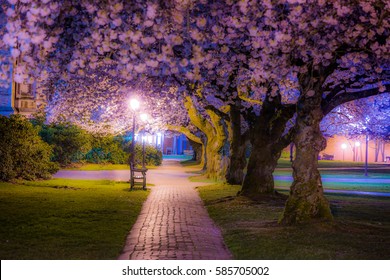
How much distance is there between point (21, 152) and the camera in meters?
23.0

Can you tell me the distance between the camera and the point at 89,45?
33.1 ft

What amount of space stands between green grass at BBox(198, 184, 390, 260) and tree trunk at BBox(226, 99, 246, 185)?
24.5ft

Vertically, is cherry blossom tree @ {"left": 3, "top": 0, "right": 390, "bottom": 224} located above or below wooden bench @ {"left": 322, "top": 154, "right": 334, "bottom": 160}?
above

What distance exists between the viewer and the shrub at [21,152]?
72.6 ft

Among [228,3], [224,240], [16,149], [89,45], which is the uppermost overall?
[228,3]

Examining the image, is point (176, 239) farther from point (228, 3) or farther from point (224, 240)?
point (228, 3)

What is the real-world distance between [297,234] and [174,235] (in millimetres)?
2357

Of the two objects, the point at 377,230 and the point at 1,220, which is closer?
the point at 377,230

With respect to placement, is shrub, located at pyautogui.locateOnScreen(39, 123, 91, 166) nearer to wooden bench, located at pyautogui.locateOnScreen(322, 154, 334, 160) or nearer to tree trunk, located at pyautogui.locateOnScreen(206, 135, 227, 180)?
tree trunk, located at pyautogui.locateOnScreen(206, 135, 227, 180)

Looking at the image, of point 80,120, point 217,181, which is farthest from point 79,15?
point 80,120

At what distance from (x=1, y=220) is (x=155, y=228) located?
3543mm

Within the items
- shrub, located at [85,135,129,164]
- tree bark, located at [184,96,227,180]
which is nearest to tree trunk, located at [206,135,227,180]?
tree bark, located at [184,96,227,180]

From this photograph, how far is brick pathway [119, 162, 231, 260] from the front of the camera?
850cm

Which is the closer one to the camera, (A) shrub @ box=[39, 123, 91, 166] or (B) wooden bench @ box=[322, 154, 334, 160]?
(A) shrub @ box=[39, 123, 91, 166]
